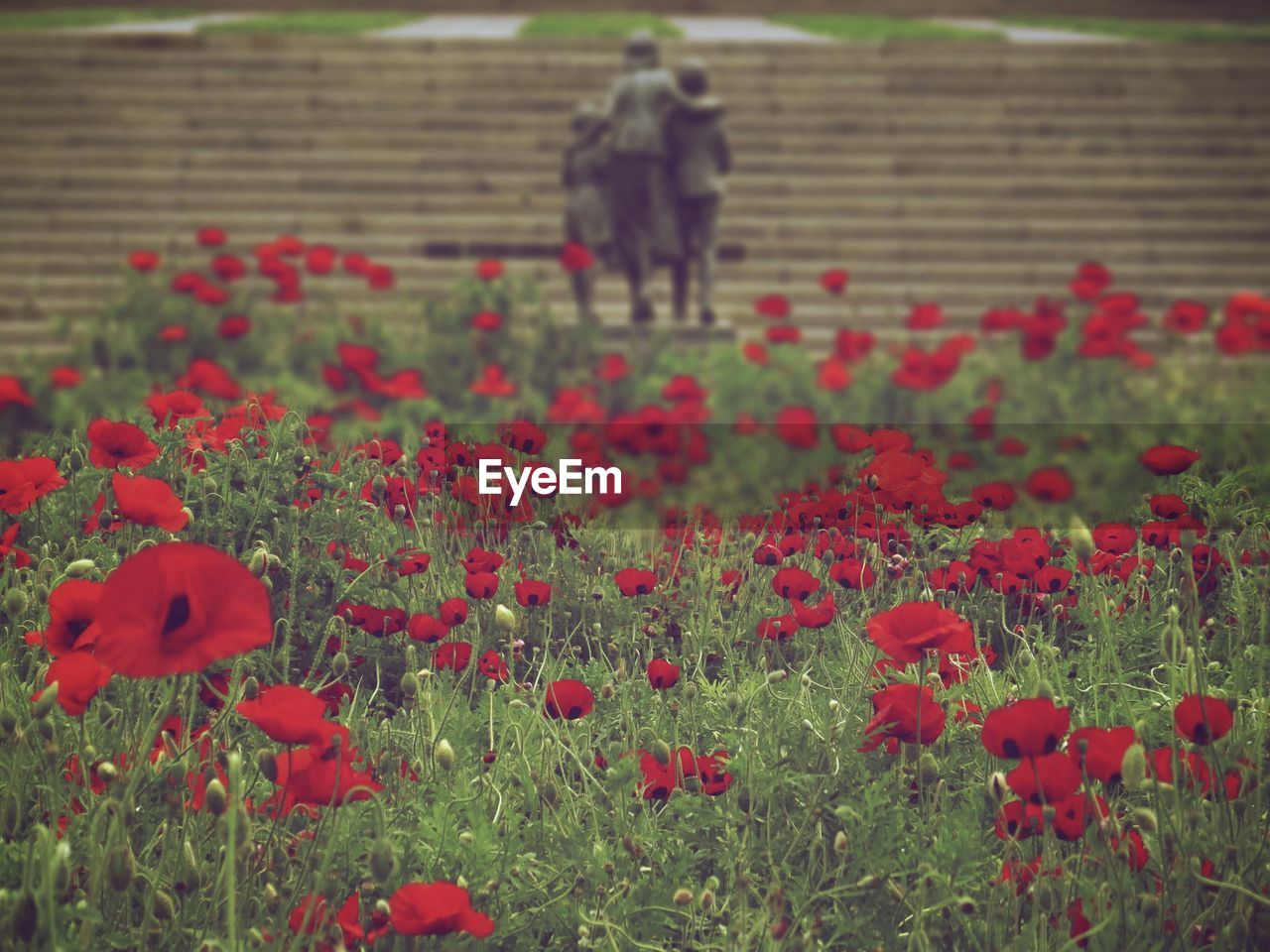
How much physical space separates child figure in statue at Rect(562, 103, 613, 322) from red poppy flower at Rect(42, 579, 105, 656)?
6.51m

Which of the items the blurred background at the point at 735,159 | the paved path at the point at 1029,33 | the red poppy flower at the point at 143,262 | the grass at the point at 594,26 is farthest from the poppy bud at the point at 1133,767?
the paved path at the point at 1029,33

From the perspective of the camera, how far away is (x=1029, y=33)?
17.6m

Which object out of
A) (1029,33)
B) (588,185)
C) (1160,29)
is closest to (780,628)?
(588,185)

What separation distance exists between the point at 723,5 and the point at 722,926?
21.7m

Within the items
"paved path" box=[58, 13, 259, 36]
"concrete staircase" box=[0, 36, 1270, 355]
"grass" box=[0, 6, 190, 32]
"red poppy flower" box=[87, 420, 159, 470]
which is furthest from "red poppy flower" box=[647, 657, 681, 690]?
"grass" box=[0, 6, 190, 32]

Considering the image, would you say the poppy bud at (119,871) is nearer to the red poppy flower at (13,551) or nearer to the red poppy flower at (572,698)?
the red poppy flower at (572,698)

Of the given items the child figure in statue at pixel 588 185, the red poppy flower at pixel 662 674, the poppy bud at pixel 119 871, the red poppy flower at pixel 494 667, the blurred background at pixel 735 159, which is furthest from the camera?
the blurred background at pixel 735 159

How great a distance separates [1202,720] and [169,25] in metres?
18.8

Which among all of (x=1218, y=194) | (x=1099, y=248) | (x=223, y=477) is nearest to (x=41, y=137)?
(x=1099, y=248)

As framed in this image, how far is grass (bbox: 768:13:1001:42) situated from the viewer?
53.4 feet

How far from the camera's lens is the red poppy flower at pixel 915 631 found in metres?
1.38

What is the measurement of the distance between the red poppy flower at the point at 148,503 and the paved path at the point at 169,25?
14942 mm

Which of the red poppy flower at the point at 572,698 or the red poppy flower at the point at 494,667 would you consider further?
the red poppy flower at the point at 494,667

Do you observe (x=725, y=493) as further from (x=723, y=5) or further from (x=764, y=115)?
(x=723, y=5)
